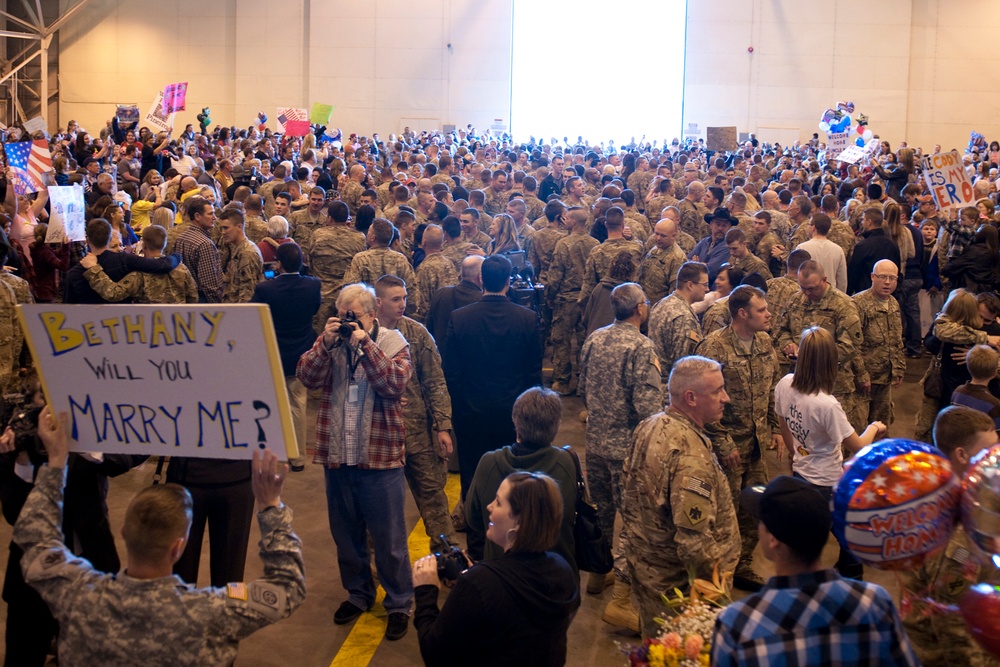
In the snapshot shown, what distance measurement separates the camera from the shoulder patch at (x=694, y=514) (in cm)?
462

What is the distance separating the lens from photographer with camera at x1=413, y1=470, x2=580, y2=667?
11.6 feet

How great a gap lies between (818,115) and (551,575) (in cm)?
3593

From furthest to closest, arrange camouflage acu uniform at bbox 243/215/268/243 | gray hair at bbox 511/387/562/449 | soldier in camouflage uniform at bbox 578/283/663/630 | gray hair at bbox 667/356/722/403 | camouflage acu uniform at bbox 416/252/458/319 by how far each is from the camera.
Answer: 1. camouflage acu uniform at bbox 243/215/268/243
2. camouflage acu uniform at bbox 416/252/458/319
3. soldier in camouflage uniform at bbox 578/283/663/630
4. gray hair at bbox 511/387/562/449
5. gray hair at bbox 667/356/722/403

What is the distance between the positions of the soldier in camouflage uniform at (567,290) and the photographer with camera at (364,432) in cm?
551

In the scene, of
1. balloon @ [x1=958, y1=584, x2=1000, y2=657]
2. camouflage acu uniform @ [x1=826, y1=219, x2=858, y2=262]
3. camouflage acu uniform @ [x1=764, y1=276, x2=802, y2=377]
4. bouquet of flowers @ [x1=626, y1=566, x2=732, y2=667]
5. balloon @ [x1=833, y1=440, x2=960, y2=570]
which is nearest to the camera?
balloon @ [x1=958, y1=584, x2=1000, y2=657]

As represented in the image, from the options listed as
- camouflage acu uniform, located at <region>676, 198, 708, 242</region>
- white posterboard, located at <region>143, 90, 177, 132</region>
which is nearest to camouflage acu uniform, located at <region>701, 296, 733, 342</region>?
camouflage acu uniform, located at <region>676, 198, 708, 242</region>

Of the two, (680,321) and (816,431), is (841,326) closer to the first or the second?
(680,321)

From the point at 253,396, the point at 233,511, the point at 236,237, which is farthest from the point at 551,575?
the point at 236,237

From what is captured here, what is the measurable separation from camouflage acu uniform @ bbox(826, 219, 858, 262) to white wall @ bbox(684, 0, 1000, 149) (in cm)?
2621

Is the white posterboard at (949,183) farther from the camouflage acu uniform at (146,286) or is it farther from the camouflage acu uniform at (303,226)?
the camouflage acu uniform at (146,286)

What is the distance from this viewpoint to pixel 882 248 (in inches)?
447

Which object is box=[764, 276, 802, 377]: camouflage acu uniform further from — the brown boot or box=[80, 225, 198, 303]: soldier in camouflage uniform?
box=[80, 225, 198, 303]: soldier in camouflage uniform

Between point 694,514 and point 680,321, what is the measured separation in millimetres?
2780

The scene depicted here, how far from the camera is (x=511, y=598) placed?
3551mm
